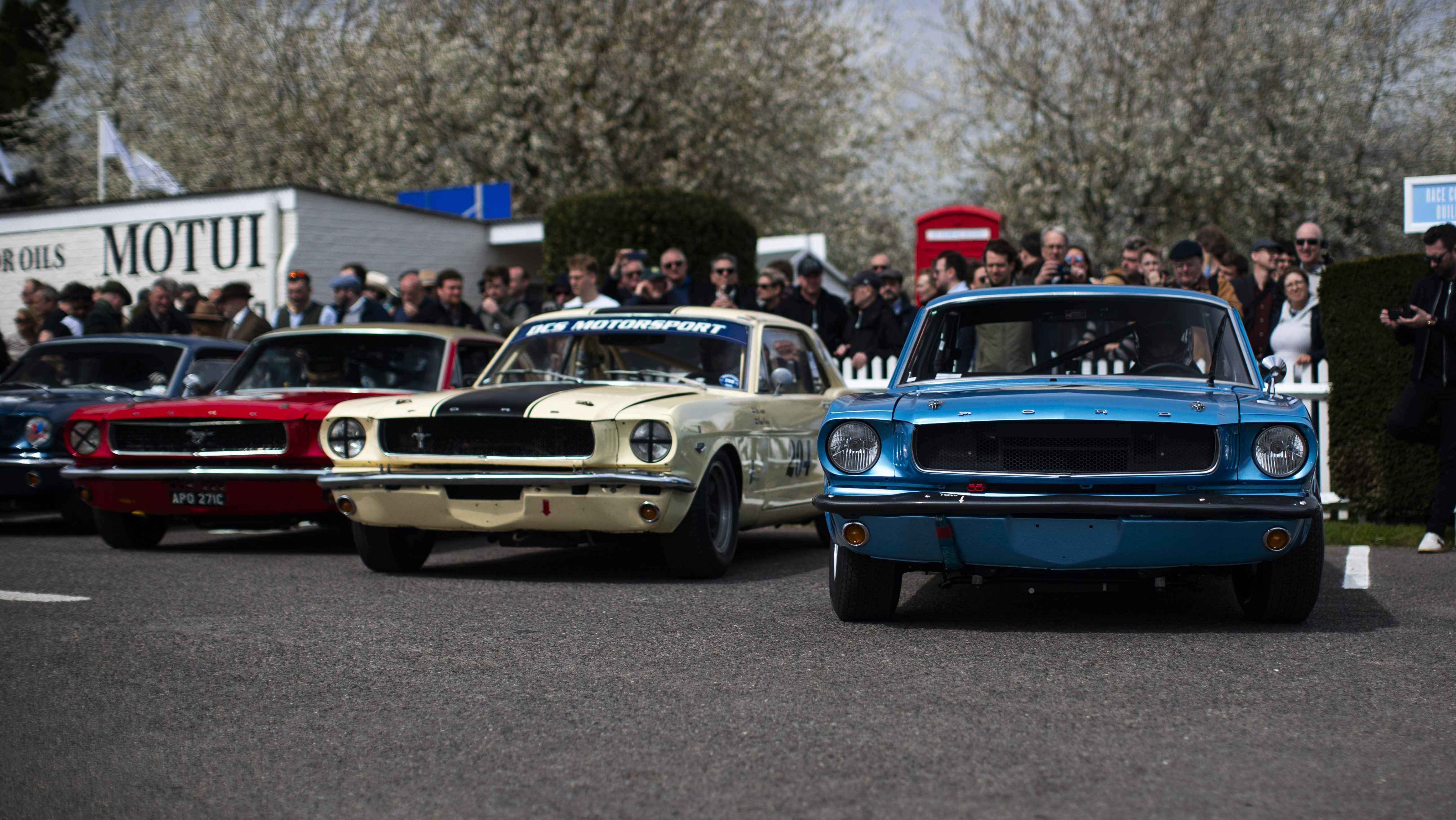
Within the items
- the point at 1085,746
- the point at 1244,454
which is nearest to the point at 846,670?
the point at 1085,746

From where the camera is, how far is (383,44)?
1198 inches

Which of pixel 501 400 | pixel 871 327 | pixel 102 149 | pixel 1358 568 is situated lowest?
pixel 1358 568

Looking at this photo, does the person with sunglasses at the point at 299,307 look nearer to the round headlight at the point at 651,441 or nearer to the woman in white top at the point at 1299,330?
the round headlight at the point at 651,441

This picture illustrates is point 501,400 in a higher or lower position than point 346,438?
higher

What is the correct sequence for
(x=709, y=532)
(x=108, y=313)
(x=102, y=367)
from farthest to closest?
(x=108, y=313) → (x=102, y=367) → (x=709, y=532)

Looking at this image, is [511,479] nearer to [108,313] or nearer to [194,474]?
[194,474]

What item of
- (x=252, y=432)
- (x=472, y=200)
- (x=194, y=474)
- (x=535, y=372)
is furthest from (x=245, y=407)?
(x=472, y=200)

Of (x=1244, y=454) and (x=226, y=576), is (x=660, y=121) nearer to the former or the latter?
(x=226, y=576)

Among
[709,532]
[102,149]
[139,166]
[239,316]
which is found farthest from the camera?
[139,166]

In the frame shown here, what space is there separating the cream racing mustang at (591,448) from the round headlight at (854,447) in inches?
59.3

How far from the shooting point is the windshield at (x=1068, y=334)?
6.88 metres

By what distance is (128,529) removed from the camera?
379 inches

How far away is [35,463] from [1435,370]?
9.24 m

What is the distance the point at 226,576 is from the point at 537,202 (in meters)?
22.4
